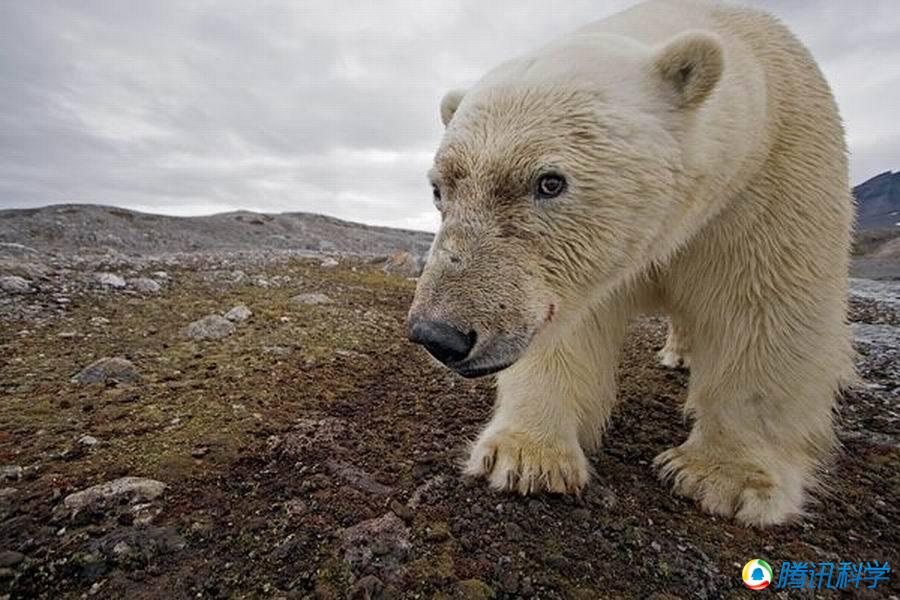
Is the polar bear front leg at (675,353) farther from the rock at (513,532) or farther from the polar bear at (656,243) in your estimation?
the rock at (513,532)

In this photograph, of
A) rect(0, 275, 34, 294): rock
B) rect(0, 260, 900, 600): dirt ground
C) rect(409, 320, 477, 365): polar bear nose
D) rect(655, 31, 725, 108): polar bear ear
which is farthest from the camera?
rect(0, 275, 34, 294): rock

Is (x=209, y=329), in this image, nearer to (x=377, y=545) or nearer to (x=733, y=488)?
(x=377, y=545)

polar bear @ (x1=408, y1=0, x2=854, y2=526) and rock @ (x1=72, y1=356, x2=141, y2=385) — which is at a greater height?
polar bear @ (x1=408, y1=0, x2=854, y2=526)

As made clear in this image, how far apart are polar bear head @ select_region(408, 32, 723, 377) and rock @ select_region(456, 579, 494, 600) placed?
59 cm

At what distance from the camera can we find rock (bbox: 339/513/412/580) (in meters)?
1.55

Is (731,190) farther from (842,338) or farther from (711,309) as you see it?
(842,338)

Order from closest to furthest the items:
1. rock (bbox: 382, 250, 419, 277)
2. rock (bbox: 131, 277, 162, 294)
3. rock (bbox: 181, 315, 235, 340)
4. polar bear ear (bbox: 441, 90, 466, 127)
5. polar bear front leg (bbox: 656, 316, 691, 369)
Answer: polar bear ear (bbox: 441, 90, 466, 127), rock (bbox: 181, 315, 235, 340), polar bear front leg (bbox: 656, 316, 691, 369), rock (bbox: 131, 277, 162, 294), rock (bbox: 382, 250, 419, 277)

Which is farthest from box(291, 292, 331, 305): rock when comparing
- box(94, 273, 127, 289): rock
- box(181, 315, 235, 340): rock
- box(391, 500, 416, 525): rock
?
box(391, 500, 416, 525): rock

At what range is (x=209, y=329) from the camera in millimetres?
3633

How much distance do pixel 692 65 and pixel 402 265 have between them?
23.1ft

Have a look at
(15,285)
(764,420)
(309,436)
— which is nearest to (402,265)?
(15,285)

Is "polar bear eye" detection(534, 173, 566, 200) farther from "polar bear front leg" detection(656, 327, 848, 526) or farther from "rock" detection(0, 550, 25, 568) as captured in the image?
"rock" detection(0, 550, 25, 568)

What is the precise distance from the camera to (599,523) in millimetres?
1897

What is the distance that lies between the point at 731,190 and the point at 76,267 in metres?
5.55
